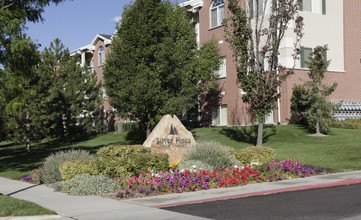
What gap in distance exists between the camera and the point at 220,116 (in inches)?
1321

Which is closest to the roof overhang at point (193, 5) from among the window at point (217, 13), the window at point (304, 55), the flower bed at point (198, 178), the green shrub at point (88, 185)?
the window at point (217, 13)

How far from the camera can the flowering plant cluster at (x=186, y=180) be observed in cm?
1223

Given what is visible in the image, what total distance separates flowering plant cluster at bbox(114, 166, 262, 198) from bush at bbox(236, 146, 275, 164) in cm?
223

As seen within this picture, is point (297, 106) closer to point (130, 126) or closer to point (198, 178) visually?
point (130, 126)

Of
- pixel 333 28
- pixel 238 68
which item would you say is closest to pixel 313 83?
pixel 238 68

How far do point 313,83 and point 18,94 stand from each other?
671 inches

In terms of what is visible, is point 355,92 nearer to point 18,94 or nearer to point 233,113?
point 233,113

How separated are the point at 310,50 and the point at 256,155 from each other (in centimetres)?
1715

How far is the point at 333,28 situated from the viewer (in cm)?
3228

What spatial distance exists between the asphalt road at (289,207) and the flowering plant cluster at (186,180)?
1914 mm

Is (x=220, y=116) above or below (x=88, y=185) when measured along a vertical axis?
above

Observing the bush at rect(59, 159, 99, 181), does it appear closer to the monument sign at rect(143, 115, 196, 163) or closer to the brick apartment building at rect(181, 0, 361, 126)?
the monument sign at rect(143, 115, 196, 163)

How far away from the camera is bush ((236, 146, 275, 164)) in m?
16.2

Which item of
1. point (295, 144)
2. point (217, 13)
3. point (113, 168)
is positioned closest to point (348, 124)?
point (295, 144)
